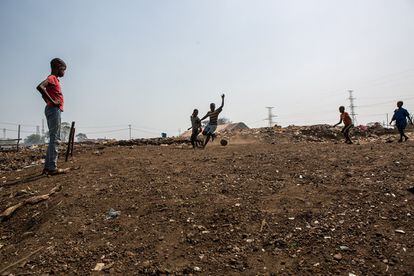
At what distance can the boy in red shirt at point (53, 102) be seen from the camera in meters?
5.64

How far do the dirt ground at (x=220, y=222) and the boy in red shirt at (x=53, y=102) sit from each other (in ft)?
1.96

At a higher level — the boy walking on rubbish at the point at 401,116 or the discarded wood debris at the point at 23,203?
the boy walking on rubbish at the point at 401,116

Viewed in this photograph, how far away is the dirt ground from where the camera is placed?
3.25 meters

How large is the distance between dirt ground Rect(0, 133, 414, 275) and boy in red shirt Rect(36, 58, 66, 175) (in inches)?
23.5

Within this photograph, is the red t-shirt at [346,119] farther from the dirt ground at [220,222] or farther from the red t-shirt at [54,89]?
the red t-shirt at [54,89]

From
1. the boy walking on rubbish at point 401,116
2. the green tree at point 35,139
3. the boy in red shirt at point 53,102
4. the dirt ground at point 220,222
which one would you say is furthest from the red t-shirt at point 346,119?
the green tree at point 35,139

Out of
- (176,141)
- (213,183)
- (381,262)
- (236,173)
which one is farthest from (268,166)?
(176,141)

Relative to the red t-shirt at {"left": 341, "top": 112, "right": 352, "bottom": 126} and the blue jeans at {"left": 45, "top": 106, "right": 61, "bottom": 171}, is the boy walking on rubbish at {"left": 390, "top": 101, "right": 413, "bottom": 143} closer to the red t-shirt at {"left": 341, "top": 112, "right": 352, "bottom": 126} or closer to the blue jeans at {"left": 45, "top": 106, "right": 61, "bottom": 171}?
the red t-shirt at {"left": 341, "top": 112, "right": 352, "bottom": 126}

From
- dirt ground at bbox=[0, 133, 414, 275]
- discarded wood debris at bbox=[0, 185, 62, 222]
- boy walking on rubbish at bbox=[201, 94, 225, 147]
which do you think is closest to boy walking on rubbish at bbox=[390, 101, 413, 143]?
dirt ground at bbox=[0, 133, 414, 275]

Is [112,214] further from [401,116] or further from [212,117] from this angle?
[401,116]

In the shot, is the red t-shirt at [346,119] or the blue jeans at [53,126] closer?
the blue jeans at [53,126]

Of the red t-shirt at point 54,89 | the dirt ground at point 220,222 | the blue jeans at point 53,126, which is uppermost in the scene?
the red t-shirt at point 54,89

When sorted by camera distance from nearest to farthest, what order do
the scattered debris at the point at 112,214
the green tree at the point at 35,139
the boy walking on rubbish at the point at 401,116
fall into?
the scattered debris at the point at 112,214 < the boy walking on rubbish at the point at 401,116 < the green tree at the point at 35,139

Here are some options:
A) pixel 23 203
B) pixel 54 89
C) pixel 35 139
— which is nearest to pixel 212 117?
pixel 54 89
